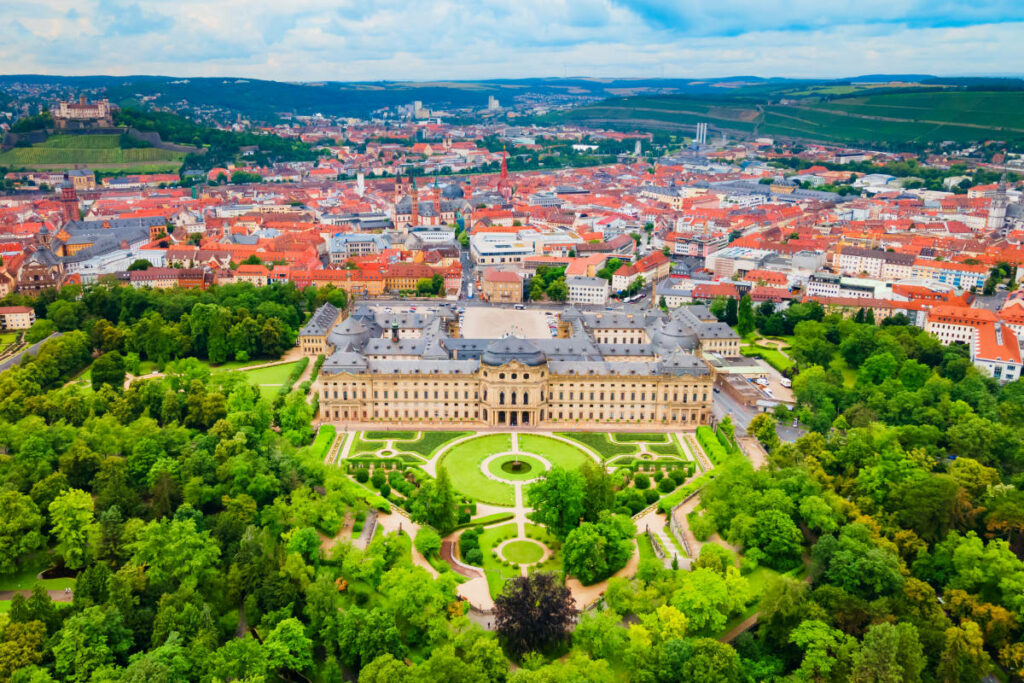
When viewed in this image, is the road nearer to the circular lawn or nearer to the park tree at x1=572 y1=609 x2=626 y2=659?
the circular lawn

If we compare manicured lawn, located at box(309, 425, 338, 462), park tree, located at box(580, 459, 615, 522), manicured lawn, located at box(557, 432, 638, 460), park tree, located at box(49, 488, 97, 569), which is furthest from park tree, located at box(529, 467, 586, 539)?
park tree, located at box(49, 488, 97, 569)

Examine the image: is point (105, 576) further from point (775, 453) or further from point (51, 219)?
point (51, 219)

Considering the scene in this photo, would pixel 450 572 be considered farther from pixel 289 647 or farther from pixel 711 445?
pixel 711 445

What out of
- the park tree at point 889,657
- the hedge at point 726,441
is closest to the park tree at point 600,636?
the park tree at point 889,657

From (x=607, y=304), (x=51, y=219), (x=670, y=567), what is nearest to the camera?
(x=670, y=567)

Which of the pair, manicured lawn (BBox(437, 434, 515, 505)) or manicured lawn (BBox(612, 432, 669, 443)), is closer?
manicured lawn (BBox(437, 434, 515, 505))

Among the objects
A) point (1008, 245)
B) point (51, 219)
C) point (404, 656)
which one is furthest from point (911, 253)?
point (51, 219)
